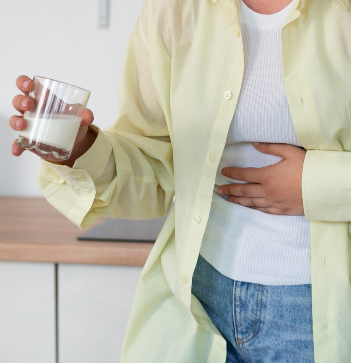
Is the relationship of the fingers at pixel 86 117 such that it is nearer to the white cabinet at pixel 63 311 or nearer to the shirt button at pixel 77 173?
the shirt button at pixel 77 173

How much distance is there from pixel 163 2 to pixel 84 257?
0.56 meters

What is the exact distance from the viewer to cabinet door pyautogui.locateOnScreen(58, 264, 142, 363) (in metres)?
1.13

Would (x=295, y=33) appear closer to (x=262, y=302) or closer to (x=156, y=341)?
(x=262, y=302)

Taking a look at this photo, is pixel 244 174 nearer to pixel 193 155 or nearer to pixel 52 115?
pixel 193 155

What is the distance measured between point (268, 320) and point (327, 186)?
0.62ft

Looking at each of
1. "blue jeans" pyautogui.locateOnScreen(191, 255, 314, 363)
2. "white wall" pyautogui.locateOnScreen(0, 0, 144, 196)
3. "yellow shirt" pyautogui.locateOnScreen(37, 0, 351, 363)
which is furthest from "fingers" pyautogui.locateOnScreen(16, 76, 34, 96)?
"white wall" pyautogui.locateOnScreen(0, 0, 144, 196)

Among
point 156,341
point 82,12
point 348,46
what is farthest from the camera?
point 82,12

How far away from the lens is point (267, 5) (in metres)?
0.72

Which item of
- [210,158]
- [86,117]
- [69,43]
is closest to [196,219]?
[210,158]

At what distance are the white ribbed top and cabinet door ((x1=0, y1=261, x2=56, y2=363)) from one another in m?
0.55

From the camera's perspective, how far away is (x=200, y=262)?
2.54 ft

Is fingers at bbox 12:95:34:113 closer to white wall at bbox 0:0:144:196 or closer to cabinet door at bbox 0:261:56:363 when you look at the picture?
cabinet door at bbox 0:261:56:363

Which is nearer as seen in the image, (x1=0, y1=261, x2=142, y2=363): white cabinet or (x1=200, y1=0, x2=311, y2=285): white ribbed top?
(x1=200, y1=0, x2=311, y2=285): white ribbed top

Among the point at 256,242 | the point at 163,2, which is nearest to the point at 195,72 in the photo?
the point at 163,2
